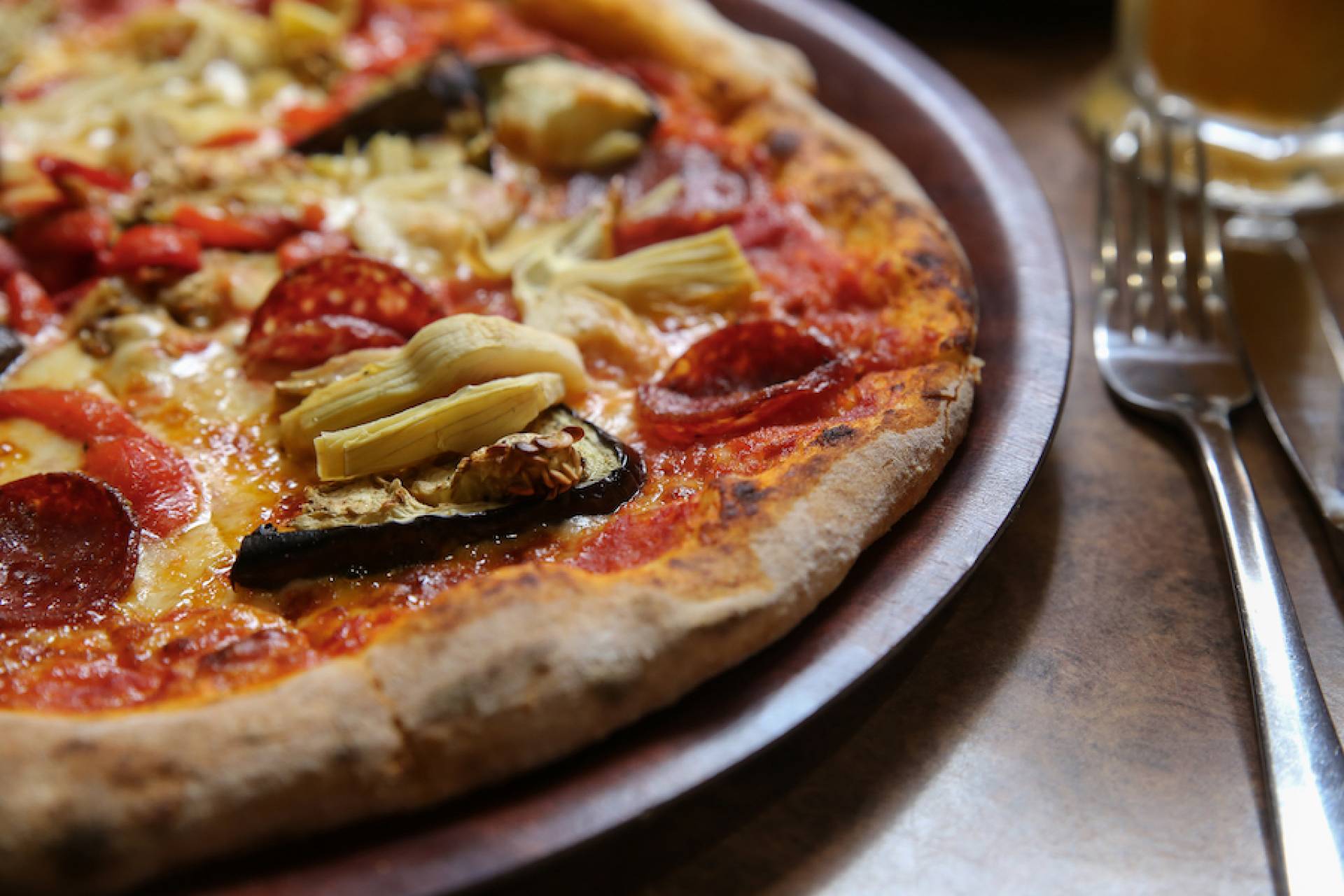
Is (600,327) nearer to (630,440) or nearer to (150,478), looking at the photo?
(630,440)

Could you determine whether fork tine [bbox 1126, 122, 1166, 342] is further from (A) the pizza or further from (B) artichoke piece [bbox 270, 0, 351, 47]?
(B) artichoke piece [bbox 270, 0, 351, 47]

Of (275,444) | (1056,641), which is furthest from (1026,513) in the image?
(275,444)

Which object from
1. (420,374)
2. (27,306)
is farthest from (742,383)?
(27,306)

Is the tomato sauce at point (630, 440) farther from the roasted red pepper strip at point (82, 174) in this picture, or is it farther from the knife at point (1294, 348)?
the knife at point (1294, 348)

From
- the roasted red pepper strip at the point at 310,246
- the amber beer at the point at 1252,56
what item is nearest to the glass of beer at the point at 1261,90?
the amber beer at the point at 1252,56

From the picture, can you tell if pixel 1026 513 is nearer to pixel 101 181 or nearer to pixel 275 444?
pixel 275 444

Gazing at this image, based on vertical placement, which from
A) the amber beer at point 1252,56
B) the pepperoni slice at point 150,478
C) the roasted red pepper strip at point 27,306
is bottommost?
the roasted red pepper strip at point 27,306
